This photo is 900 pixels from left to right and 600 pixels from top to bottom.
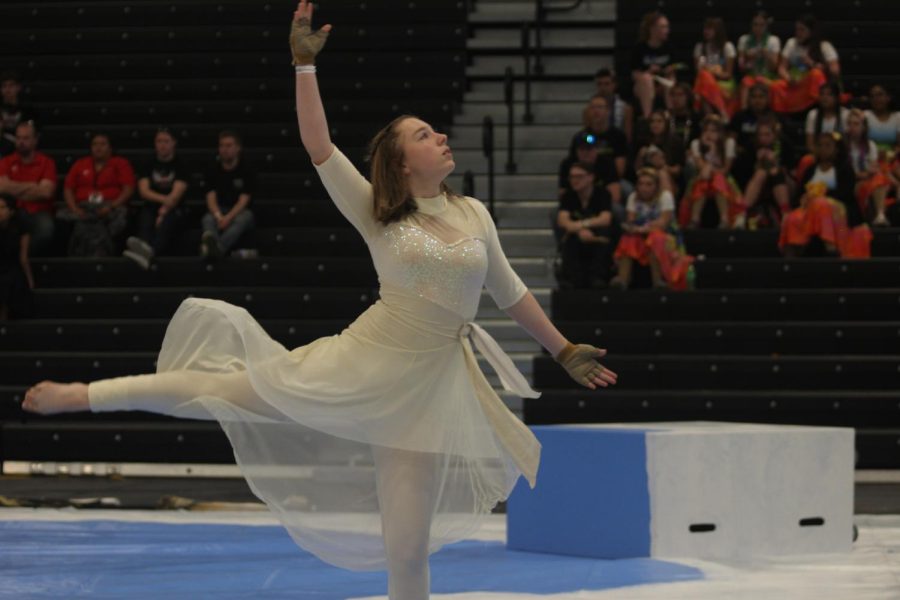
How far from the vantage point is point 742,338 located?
1164 centimetres

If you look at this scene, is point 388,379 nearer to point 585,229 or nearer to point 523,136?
point 585,229

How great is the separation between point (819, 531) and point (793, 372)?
390 centimetres

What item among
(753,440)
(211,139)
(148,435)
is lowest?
(148,435)

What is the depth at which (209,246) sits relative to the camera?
41.2 ft

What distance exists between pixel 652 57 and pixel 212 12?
477 cm

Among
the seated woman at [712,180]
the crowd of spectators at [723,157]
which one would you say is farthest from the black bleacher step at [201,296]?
the seated woman at [712,180]

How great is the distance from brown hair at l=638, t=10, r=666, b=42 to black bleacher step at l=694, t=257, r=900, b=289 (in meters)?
2.56

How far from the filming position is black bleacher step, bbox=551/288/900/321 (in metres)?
11.8

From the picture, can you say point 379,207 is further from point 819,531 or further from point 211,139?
point 211,139

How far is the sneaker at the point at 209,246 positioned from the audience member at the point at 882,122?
18.2 ft

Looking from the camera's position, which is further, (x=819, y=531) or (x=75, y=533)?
(x=75, y=533)

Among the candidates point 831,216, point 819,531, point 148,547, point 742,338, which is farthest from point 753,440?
point 831,216

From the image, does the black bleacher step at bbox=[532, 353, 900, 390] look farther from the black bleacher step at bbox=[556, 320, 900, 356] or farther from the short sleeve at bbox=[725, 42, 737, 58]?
the short sleeve at bbox=[725, 42, 737, 58]

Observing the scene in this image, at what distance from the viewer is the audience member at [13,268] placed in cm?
1221
